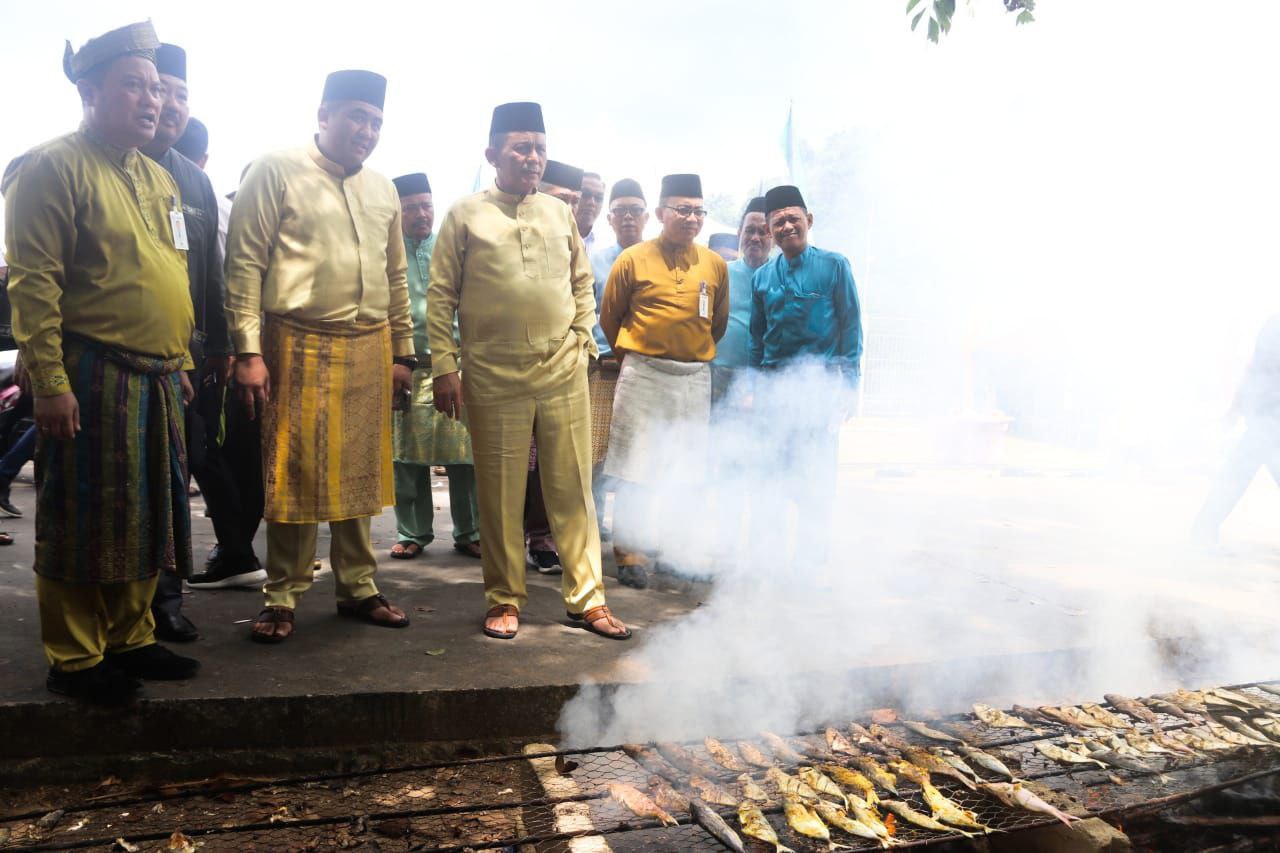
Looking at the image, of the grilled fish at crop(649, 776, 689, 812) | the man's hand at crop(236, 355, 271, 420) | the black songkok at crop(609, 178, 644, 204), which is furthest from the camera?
the black songkok at crop(609, 178, 644, 204)

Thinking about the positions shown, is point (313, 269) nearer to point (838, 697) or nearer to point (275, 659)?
point (275, 659)

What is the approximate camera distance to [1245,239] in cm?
632

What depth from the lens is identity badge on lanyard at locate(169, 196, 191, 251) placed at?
310 cm

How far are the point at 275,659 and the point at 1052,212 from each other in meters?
6.54

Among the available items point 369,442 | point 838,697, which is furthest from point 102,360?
point 838,697

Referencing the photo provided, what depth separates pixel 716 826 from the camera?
8.19ft

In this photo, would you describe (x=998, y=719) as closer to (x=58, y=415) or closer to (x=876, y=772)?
(x=876, y=772)

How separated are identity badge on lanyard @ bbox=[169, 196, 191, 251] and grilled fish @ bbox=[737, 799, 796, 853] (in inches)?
105

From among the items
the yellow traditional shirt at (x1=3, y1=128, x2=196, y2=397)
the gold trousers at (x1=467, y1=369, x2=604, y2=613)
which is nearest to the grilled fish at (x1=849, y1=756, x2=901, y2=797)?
the gold trousers at (x1=467, y1=369, x2=604, y2=613)

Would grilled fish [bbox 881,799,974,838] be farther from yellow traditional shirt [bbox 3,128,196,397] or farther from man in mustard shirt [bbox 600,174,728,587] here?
yellow traditional shirt [bbox 3,128,196,397]

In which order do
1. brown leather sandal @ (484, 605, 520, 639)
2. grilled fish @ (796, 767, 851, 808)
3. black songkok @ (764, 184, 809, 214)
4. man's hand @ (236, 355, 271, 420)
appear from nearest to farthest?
1. grilled fish @ (796, 767, 851, 808)
2. man's hand @ (236, 355, 271, 420)
3. brown leather sandal @ (484, 605, 520, 639)
4. black songkok @ (764, 184, 809, 214)

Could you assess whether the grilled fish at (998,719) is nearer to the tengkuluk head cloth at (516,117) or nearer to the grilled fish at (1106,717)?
the grilled fish at (1106,717)

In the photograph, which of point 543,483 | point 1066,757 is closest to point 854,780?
point 1066,757

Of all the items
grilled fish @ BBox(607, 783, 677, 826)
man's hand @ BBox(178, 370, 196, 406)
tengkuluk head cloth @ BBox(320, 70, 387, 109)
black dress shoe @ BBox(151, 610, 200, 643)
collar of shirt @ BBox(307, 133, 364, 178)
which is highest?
tengkuluk head cloth @ BBox(320, 70, 387, 109)
